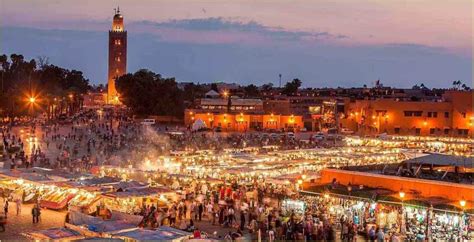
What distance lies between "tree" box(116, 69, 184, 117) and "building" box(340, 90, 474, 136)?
2210 centimetres

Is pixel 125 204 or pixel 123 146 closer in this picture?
pixel 125 204

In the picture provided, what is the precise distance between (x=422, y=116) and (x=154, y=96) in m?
29.6

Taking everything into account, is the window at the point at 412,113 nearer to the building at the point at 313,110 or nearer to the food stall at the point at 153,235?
the building at the point at 313,110

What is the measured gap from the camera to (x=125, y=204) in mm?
19375

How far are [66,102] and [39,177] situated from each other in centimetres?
6738

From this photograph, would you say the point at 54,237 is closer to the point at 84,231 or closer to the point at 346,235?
the point at 84,231

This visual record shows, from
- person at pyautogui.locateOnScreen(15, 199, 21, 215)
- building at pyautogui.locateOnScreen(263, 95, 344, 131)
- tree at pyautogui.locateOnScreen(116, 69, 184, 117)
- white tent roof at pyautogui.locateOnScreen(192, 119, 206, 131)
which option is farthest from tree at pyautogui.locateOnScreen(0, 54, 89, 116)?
person at pyautogui.locateOnScreen(15, 199, 21, 215)

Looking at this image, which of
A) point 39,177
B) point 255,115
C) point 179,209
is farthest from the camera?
point 255,115

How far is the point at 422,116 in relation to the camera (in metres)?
58.7

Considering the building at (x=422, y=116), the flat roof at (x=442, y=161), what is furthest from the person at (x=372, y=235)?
the building at (x=422, y=116)

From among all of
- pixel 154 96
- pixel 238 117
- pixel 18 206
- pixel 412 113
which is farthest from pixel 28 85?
pixel 18 206

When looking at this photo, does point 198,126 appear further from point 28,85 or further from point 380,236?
point 380,236

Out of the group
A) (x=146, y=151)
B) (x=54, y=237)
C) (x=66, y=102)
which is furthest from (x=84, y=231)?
(x=66, y=102)

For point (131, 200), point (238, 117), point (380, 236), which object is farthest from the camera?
point (238, 117)
